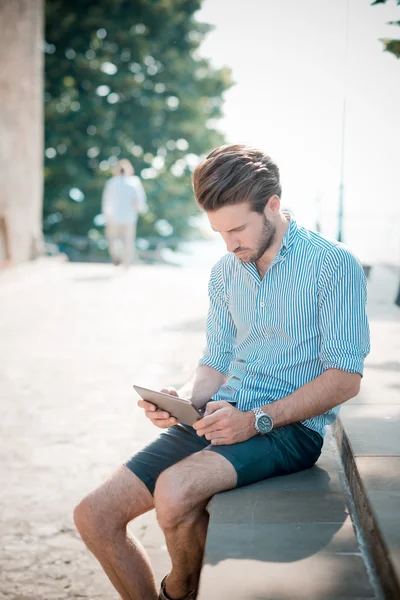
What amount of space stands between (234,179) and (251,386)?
2.76 feet

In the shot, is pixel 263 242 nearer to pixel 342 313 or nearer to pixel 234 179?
pixel 234 179

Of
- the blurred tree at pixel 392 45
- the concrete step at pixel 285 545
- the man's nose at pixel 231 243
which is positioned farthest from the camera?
the blurred tree at pixel 392 45

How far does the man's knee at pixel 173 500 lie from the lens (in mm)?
2766

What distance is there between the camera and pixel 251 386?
3164mm

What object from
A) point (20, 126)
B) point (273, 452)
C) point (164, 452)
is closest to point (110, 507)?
point (164, 452)

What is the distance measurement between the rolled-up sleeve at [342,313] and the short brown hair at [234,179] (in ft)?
1.22

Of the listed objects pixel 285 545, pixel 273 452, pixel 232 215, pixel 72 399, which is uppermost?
pixel 232 215

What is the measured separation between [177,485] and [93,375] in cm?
403

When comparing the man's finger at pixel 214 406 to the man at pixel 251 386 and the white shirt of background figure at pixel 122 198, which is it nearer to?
the man at pixel 251 386

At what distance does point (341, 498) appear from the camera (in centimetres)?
300

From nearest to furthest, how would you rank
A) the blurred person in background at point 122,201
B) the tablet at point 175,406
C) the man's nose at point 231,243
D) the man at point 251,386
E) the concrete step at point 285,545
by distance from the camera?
1. the concrete step at point 285,545
2. the man at point 251,386
3. the tablet at point 175,406
4. the man's nose at point 231,243
5. the blurred person in background at point 122,201

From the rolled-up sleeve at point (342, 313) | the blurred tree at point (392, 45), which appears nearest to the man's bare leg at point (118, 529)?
the rolled-up sleeve at point (342, 313)

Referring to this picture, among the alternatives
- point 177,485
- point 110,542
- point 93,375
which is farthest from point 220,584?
point 93,375

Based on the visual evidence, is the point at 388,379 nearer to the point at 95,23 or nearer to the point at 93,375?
the point at 93,375
